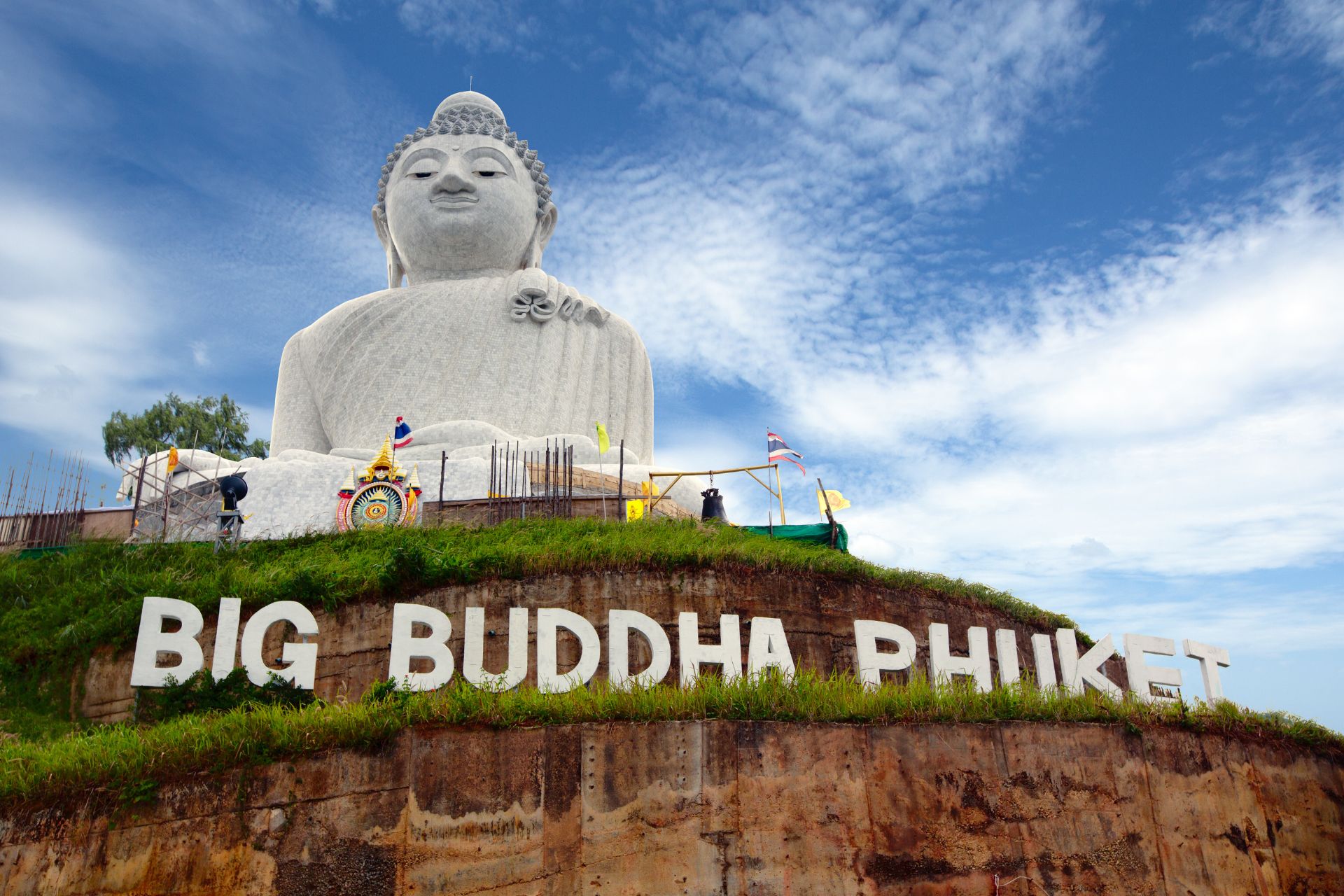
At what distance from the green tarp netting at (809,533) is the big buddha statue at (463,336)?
12.6 feet

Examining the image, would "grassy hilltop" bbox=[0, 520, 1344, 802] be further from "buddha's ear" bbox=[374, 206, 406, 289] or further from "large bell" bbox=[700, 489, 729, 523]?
"buddha's ear" bbox=[374, 206, 406, 289]

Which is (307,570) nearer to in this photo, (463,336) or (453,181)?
(463,336)

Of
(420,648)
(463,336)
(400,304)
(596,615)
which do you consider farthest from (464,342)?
(420,648)

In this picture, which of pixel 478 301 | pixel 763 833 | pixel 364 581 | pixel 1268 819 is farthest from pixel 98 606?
pixel 1268 819

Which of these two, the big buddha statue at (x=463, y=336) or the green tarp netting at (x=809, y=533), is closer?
the green tarp netting at (x=809, y=533)

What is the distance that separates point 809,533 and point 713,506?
4.70 feet

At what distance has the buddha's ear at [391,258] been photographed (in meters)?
19.1

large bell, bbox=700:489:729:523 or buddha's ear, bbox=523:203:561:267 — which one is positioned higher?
buddha's ear, bbox=523:203:561:267

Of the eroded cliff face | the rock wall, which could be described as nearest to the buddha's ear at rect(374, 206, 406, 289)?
the rock wall

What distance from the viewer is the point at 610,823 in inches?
280

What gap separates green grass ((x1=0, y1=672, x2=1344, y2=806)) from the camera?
729 centimetres

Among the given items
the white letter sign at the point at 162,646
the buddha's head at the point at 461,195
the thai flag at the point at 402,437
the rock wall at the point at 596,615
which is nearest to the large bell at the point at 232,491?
the thai flag at the point at 402,437

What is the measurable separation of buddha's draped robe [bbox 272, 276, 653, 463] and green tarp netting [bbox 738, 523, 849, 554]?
16.3 ft

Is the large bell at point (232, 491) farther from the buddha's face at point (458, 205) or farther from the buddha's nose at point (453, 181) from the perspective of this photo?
the buddha's nose at point (453, 181)
